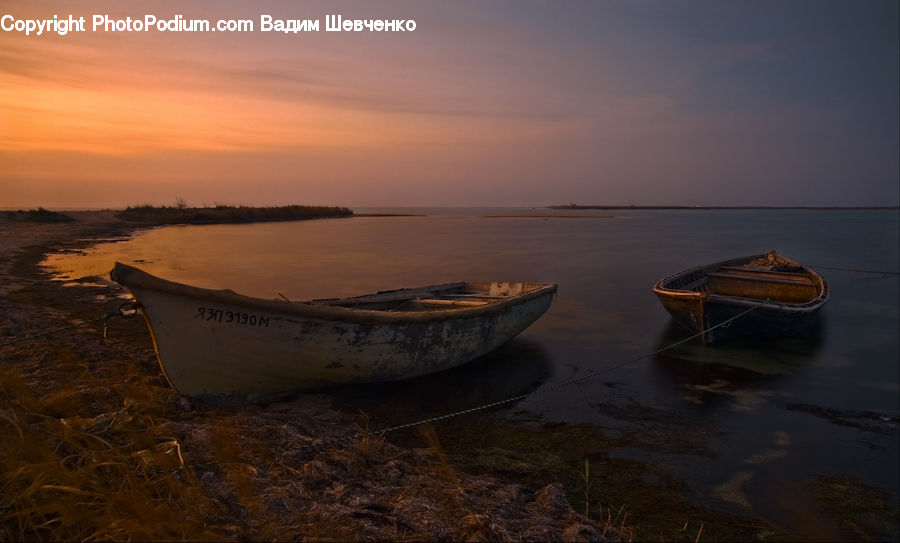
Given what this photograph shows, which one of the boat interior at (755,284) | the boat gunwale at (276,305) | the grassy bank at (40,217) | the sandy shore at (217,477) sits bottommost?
the sandy shore at (217,477)

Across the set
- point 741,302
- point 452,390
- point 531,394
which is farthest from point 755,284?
point 452,390

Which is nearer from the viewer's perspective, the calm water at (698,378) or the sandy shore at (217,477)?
the sandy shore at (217,477)

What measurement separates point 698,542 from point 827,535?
1.26 m

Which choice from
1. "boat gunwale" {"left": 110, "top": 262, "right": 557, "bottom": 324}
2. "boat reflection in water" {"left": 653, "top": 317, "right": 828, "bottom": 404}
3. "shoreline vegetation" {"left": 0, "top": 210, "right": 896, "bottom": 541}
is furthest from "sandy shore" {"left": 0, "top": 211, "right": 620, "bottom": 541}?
"boat reflection in water" {"left": 653, "top": 317, "right": 828, "bottom": 404}

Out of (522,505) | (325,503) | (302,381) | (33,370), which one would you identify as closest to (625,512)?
(522,505)

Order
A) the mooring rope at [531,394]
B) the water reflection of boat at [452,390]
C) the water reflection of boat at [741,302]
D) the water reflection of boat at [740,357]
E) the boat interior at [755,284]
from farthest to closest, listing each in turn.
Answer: the boat interior at [755,284], the water reflection of boat at [741,302], the water reflection of boat at [740,357], the water reflection of boat at [452,390], the mooring rope at [531,394]

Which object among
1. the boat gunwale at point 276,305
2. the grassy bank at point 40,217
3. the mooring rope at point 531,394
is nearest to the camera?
the boat gunwale at point 276,305

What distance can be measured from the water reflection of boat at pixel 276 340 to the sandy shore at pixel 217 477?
1.24 feet

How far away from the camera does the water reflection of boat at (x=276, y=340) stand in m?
5.73

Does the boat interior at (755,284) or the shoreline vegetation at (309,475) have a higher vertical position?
the boat interior at (755,284)

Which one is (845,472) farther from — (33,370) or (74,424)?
(33,370)

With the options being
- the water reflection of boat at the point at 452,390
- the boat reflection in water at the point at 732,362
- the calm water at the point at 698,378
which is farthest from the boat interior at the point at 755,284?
the water reflection of boat at the point at 452,390

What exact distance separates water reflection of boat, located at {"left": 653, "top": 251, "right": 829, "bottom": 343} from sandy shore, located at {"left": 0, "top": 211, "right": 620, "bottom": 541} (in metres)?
7.07

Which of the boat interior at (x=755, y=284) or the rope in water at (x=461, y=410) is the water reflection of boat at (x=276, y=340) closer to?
the rope in water at (x=461, y=410)
